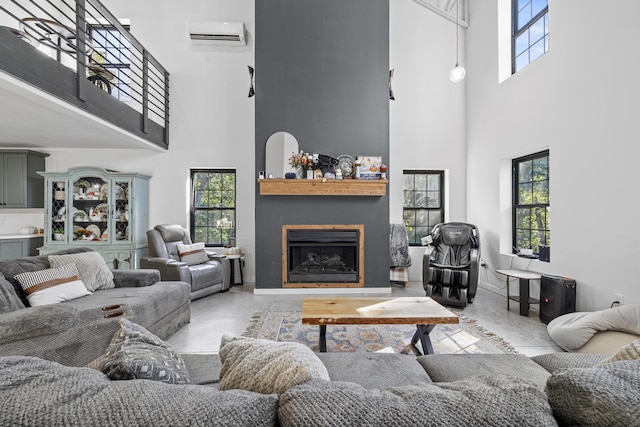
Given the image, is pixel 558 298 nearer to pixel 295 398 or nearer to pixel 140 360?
pixel 295 398

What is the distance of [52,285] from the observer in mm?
2443

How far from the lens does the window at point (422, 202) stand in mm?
5621

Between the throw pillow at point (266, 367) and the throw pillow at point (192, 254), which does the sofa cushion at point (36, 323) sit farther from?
the throw pillow at point (192, 254)

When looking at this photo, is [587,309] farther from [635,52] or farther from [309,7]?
[309,7]

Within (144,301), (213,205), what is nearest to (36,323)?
(144,301)

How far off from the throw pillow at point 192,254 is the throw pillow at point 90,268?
1.46 metres

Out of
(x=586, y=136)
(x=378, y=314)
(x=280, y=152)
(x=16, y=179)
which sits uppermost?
(x=280, y=152)

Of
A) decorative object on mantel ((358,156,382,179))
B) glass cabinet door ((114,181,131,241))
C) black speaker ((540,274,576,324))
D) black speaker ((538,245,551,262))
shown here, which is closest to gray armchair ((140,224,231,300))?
glass cabinet door ((114,181,131,241))

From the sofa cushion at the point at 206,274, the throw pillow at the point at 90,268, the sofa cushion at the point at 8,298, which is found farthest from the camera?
the sofa cushion at the point at 206,274

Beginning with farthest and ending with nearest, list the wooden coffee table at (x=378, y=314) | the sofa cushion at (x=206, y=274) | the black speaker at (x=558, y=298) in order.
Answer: the sofa cushion at (x=206, y=274), the black speaker at (x=558, y=298), the wooden coffee table at (x=378, y=314)

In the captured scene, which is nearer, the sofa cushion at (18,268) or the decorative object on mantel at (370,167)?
the sofa cushion at (18,268)

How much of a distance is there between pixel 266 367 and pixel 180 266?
345 cm

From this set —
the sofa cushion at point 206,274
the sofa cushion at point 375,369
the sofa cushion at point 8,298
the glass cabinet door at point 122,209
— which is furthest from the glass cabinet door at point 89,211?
the sofa cushion at point 375,369

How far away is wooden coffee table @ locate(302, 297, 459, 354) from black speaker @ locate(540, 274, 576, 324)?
1.56 meters
